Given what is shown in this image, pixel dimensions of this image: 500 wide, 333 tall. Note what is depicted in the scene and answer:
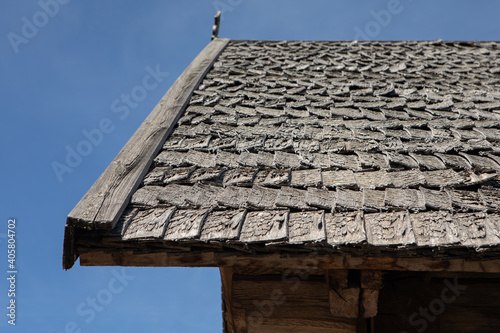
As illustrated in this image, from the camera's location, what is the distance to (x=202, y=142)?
112 inches

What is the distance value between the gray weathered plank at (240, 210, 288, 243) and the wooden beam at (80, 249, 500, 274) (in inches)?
3.8

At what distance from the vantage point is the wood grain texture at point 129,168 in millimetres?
2034

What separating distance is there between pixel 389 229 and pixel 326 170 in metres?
0.62

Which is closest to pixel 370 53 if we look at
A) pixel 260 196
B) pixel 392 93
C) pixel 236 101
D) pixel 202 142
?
pixel 392 93

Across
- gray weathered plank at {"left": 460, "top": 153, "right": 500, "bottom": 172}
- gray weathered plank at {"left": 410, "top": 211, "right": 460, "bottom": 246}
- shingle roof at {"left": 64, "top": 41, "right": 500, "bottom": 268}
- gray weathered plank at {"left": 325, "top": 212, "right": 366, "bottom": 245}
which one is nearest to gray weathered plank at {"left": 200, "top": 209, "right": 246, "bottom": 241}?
shingle roof at {"left": 64, "top": 41, "right": 500, "bottom": 268}

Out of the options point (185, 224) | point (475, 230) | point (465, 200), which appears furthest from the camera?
point (465, 200)

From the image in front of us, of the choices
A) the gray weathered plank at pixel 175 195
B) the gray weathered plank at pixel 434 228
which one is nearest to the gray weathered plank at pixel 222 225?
the gray weathered plank at pixel 175 195

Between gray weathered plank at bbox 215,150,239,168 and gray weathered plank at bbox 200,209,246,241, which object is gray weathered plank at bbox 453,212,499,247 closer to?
Result: gray weathered plank at bbox 200,209,246,241

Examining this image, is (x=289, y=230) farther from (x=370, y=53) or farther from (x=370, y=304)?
(x=370, y=53)

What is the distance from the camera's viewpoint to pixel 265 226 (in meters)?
2.01

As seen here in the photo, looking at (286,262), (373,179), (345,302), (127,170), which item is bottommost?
(345,302)

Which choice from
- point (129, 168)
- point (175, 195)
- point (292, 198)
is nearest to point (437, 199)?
point (292, 198)

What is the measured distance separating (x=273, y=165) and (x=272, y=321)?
86 cm

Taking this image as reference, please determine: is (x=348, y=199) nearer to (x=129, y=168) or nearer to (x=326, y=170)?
(x=326, y=170)
